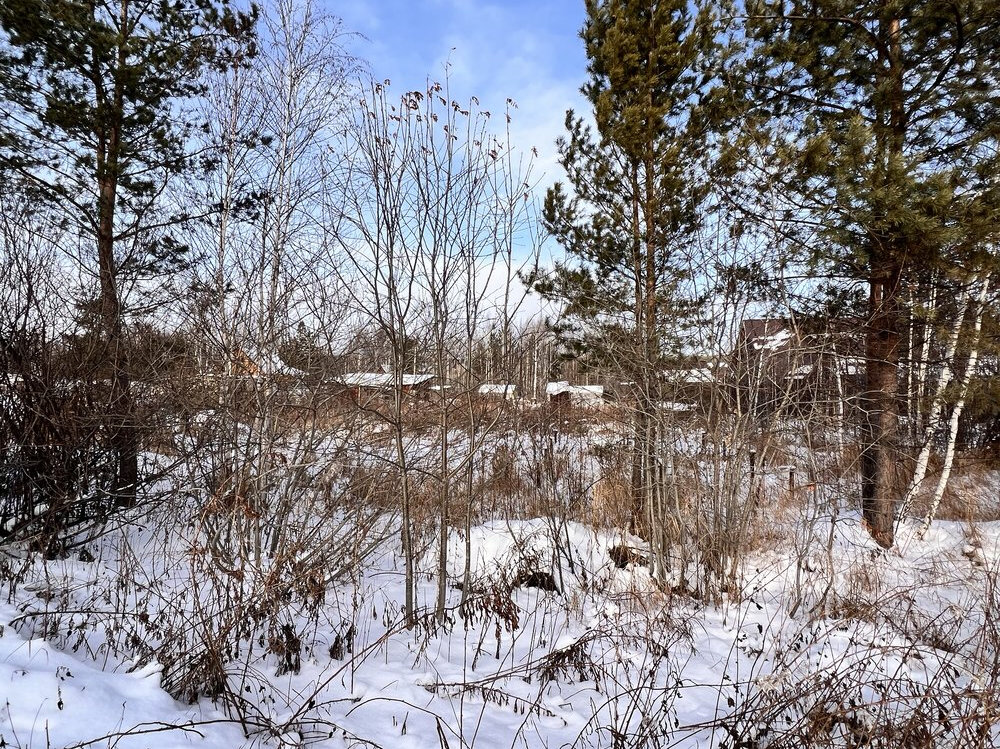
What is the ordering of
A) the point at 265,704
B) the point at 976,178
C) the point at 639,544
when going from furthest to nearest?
1. the point at 639,544
2. the point at 976,178
3. the point at 265,704

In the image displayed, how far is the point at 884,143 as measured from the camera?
5.45m

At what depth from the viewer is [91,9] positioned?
22.2ft

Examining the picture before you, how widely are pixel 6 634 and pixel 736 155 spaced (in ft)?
22.0

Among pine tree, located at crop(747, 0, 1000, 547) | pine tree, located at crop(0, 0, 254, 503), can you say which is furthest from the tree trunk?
pine tree, located at crop(0, 0, 254, 503)

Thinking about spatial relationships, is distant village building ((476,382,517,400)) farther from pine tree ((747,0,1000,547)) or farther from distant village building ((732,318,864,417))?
pine tree ((747,0,1000,547))

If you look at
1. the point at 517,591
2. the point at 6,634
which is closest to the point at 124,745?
the point at 6,634

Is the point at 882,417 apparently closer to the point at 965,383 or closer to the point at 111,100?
the point at 965,383

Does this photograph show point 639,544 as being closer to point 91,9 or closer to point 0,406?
point 0,406

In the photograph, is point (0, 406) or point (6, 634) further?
point (0, 406)

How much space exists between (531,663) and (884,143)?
569 cm

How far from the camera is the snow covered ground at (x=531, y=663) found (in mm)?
2520

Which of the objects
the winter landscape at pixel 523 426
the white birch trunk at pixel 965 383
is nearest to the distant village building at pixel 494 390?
the winter landscape at pixel 523 426

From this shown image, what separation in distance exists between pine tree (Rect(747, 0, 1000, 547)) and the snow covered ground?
5.26ft

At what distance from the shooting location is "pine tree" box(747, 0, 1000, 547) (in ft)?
16.5
